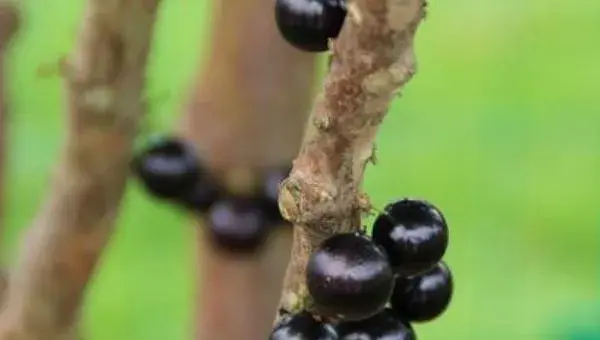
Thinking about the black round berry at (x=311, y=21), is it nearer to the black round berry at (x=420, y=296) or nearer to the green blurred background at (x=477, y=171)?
the black round berry at (x=420, y=296)

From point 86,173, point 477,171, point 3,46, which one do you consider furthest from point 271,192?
point 477,171

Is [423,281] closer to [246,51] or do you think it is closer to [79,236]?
[79,236]

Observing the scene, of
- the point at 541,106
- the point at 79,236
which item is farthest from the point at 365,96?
the point at 541,106

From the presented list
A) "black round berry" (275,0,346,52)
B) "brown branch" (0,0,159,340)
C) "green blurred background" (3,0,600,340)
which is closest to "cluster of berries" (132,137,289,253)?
"brown branch" (0,0,159,340)

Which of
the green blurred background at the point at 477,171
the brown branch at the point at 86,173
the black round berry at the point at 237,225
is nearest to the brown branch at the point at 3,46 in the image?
the black round berry at the point at 237,225

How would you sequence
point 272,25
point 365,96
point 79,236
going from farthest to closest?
point 272,25
point 79,236
point 365,96

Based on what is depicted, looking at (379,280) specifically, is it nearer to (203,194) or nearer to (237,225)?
(237,225)
